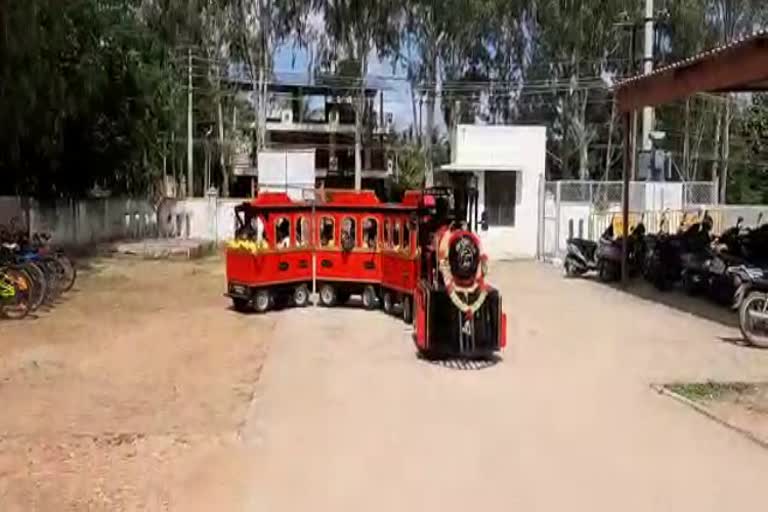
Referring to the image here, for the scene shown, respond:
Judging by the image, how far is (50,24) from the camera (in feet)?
68.3

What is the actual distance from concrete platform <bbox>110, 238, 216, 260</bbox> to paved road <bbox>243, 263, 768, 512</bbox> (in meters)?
16.5

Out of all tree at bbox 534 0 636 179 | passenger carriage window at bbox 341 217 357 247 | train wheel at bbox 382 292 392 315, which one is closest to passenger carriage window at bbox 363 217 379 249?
passenger carriage window at bbox 341 217 357 247

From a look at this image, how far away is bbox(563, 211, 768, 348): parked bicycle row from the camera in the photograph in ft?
41.2

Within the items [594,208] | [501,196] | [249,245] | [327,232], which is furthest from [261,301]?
[501,196]

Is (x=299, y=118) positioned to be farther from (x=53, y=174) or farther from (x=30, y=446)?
(x=30, y=446)

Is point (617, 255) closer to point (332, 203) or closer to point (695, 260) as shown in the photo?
point (695, 260)

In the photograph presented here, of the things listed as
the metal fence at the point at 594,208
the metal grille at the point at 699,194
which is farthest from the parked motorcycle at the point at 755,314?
the metal grille at the point at 699,194

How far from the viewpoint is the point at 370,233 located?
16594mm

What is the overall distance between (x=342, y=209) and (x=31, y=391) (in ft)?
25.8

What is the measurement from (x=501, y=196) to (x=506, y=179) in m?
0.55

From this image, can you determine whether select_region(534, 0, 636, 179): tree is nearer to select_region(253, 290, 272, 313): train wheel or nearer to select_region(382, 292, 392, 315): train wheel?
select_region(382, 292, 392, 315): train wheel

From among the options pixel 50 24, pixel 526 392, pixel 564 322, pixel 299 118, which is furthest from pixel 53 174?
pixel 299 118

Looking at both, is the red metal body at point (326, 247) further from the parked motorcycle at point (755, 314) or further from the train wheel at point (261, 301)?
the parked motorcycle at point (755, 314)

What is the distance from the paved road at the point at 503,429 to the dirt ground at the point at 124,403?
1.21 ft
